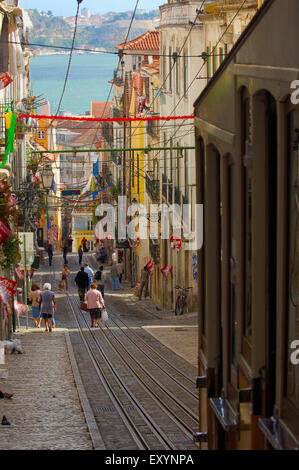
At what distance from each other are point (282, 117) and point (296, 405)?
1.02 meters

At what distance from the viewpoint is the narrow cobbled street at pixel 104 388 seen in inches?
420

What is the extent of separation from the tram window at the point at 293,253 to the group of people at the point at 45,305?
63.9 ft

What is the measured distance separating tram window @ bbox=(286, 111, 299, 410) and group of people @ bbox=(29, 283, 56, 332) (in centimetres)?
1948

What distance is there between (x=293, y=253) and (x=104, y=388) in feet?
40.2

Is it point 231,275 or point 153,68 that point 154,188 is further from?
point 231,275

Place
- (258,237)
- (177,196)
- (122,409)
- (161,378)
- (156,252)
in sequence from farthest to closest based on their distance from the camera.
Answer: (156,252) < (177,196) < (161,378) < (122,409) < (258,237)

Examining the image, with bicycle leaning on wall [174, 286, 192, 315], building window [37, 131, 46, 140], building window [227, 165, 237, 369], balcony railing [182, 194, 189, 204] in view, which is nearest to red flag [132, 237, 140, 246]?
balcony railing [182, 194, 189, 204]

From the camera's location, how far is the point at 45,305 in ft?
75.0

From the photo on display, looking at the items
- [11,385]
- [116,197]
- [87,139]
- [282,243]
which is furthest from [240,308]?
[87,139]

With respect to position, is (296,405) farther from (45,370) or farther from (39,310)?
(39,310)

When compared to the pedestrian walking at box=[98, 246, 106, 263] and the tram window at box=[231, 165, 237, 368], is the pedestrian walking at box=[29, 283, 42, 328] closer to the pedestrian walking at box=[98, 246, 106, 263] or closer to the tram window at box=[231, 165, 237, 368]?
the tram window at box=[231, 165, 237, 368]

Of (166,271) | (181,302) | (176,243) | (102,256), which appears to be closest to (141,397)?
(181,302)

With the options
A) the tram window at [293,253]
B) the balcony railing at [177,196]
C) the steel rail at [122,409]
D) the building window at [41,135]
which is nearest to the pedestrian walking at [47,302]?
the steel rail at [122,409]

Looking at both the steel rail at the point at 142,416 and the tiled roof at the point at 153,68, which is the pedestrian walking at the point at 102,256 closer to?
the tiled roof at the point at 153,68
